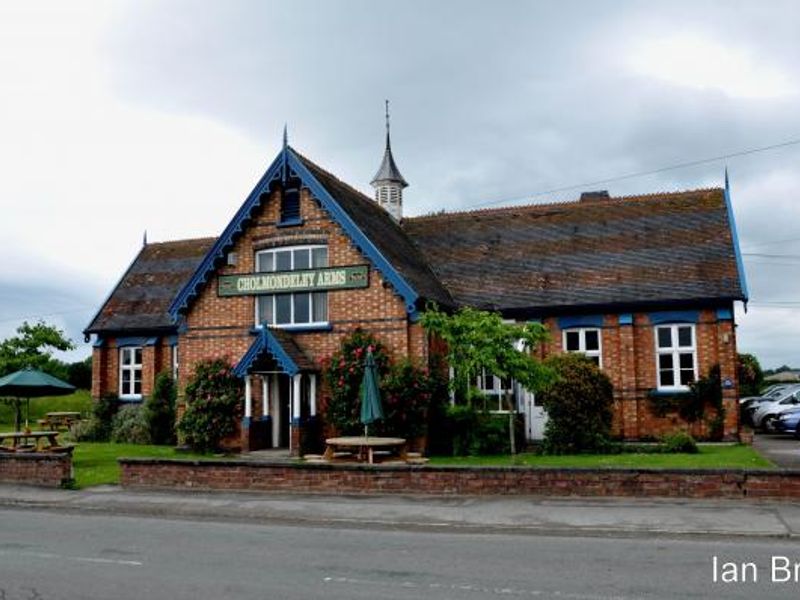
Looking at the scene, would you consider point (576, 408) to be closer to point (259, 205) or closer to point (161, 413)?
point (259, 205)

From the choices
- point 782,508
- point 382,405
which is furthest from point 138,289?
point 782,508

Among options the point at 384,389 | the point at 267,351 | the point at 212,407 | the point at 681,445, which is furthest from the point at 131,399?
the point at 681,445

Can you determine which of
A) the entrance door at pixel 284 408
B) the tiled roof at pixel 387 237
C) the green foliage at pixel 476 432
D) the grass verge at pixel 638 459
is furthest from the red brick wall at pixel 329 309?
the grass verge at pixel 638 459

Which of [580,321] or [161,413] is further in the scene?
[161,413]

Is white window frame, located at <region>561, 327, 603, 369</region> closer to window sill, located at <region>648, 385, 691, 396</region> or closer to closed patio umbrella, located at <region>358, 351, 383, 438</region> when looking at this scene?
window sill, located at <region>648, 385, 691, 396</region>

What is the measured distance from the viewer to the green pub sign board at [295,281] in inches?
874

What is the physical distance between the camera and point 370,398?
18500mm

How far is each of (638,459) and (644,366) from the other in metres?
4.80

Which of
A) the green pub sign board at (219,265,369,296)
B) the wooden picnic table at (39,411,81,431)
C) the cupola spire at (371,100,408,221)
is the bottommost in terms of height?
the wooden picnic table at (39,411,81,431)

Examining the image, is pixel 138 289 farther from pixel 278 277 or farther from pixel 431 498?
pixel 431 498

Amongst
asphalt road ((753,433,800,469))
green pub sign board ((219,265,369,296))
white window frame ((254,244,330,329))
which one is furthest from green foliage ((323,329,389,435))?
asphalt road ((753,433,800,469))

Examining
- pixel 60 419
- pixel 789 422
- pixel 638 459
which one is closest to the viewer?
pixel 638 459

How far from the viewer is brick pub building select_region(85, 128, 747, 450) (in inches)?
862

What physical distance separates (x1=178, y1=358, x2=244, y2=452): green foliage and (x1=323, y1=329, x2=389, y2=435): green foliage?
2931 millimetres
